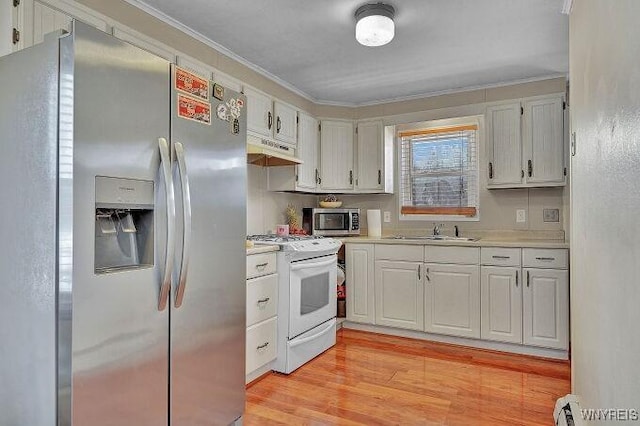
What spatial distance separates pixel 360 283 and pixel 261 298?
1.40m

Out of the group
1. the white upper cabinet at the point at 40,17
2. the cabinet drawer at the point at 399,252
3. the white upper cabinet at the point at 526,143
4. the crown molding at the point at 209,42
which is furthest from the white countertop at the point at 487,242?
the white upper cabinet at the point at 40,17

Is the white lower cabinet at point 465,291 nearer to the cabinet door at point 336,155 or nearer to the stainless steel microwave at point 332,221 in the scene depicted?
the stainless steel microwave at point 332,221

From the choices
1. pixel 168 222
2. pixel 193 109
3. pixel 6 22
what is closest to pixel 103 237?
pixel 168 222

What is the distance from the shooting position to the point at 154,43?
244 cm

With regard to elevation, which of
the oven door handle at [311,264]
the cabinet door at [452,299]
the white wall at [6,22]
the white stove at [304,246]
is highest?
the white wall at [6,22]

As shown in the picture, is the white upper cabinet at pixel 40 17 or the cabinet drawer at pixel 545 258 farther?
the cabinet drawer at pixel 545 258

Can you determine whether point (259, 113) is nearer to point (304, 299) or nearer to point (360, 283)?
point (304, 299)

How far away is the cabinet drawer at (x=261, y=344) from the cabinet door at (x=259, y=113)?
4.94 ft

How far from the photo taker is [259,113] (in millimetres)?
3348

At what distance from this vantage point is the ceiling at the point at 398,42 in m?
2.40

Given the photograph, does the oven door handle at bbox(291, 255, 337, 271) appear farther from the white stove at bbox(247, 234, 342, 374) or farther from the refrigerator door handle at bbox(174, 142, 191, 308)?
the refrigerator door handle at bbox(174, 142, 191, 308)

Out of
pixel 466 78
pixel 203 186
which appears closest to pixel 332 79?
pixel 466 78

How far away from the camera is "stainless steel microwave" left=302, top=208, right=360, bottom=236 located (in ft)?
13.3

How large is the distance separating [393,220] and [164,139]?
10.0 feet
